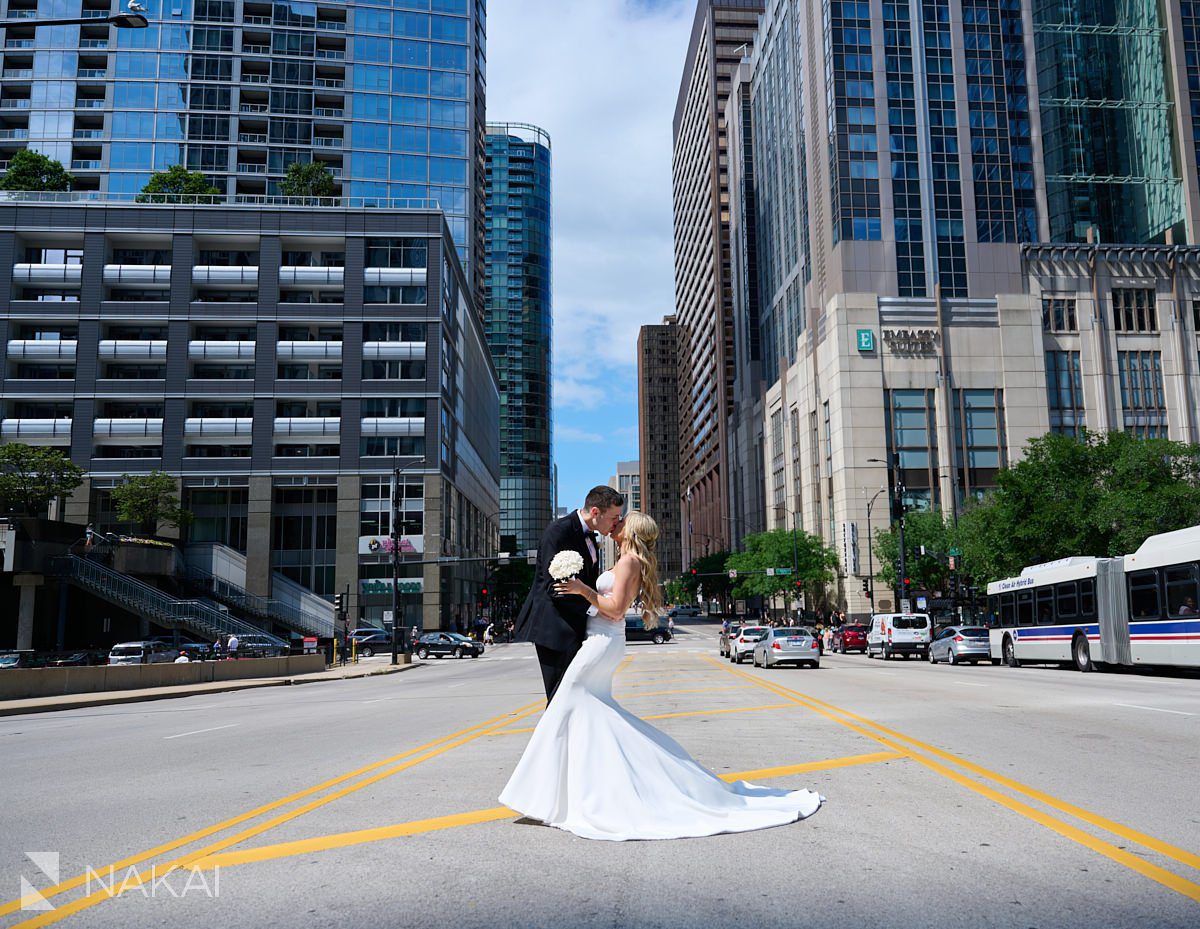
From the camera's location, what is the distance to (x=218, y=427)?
68.4 metres

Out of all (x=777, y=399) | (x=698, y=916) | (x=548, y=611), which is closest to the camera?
(x=698, y=916)

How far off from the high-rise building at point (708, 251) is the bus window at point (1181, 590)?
345 ft

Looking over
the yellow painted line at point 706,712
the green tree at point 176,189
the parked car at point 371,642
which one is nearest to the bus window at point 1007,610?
the yellow painted line at point 706,712

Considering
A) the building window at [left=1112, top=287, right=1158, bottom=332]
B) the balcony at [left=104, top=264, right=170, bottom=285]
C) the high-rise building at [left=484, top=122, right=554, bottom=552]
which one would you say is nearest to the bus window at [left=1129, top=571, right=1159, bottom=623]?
the building window at [left=1112, top=287, right=1158, bottom=332]

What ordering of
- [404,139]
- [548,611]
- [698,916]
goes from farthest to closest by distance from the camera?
[404,139] < [548,611] < [698,916]

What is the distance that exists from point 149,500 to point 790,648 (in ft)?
154

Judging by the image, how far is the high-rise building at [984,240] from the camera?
3019 inches

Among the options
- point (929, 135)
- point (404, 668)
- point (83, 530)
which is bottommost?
point (404, 668)

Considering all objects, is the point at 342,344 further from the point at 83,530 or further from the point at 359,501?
the point at 83,530

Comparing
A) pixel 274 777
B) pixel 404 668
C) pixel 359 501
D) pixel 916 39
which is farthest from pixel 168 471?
pixel 916 39

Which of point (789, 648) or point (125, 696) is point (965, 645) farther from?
point (125, 696)

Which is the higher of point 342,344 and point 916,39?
point 916,39

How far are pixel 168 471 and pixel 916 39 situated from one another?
6994 cm

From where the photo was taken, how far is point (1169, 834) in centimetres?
594
